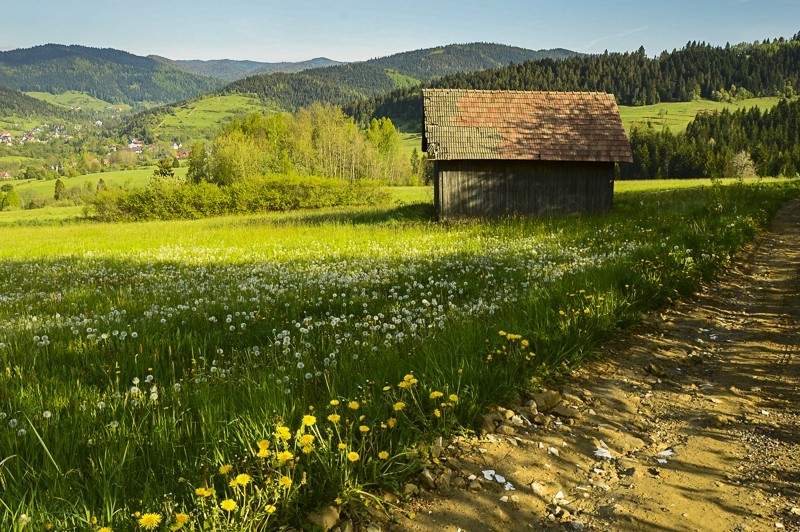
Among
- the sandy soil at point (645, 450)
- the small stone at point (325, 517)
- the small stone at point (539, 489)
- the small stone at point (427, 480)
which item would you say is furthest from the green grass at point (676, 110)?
the small stone at point (325, 517)

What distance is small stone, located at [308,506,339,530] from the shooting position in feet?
9.52

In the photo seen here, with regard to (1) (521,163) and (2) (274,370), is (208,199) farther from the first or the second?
(2) (274,370)

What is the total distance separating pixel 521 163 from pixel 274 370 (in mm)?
24629

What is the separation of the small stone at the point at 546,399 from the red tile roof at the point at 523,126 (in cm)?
2271

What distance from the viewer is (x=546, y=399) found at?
4.69m

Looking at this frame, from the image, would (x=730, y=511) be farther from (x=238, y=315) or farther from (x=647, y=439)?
(x=238, y=315)

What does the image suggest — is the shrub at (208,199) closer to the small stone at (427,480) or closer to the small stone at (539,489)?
the small stone at (427,480)

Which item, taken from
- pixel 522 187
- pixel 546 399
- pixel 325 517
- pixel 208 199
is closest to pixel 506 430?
pixel 546 399

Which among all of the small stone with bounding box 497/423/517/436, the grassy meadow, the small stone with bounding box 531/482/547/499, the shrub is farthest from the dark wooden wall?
the shrub

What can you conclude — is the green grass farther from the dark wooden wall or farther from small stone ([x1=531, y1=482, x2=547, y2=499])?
small stone ([x1=531, y1=482, x2=547, y2=499])

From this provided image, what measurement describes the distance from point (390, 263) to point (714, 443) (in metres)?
9.92

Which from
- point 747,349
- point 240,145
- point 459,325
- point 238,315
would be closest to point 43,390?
point 238,315

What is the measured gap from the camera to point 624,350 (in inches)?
242

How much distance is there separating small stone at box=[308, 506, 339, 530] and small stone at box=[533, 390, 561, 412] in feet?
7.82
